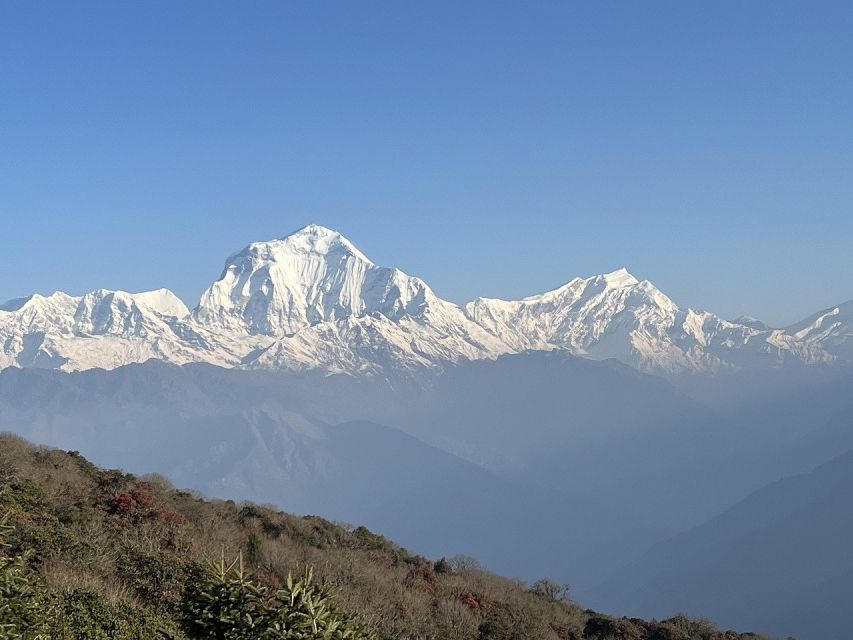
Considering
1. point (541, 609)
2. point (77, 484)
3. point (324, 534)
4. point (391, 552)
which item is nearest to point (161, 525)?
point (77, 484)

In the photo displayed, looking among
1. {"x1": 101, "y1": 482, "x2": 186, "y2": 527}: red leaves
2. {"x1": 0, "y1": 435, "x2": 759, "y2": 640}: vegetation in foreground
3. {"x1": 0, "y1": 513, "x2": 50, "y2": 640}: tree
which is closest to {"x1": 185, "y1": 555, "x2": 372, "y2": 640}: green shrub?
{"x1": 0, "y1": 435, "x2": 759, "y2": 640}: vegetation in foreground

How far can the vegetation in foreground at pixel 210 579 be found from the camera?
16672mm

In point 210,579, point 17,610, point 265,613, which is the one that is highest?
point 210,579

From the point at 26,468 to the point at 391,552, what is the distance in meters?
31.5

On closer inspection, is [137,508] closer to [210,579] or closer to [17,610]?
[210,579]

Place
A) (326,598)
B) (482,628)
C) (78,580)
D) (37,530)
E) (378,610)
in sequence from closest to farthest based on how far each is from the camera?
(326,598), (78,580), (37,530), (378,610), (482,628)

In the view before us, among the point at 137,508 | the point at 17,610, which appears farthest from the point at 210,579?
the point at 137,508

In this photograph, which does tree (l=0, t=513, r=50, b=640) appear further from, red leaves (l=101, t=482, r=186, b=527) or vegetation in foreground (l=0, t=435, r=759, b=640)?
red leaves (l=101, t=482, r=186, b=527)

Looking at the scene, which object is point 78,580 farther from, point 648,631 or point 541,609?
point 648,631

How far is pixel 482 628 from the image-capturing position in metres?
45.5

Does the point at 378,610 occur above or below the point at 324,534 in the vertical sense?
below

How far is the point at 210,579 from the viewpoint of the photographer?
59.1ft

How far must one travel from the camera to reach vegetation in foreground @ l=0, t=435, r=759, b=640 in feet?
54.7

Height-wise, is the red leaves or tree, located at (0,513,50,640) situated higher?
the red leaves
